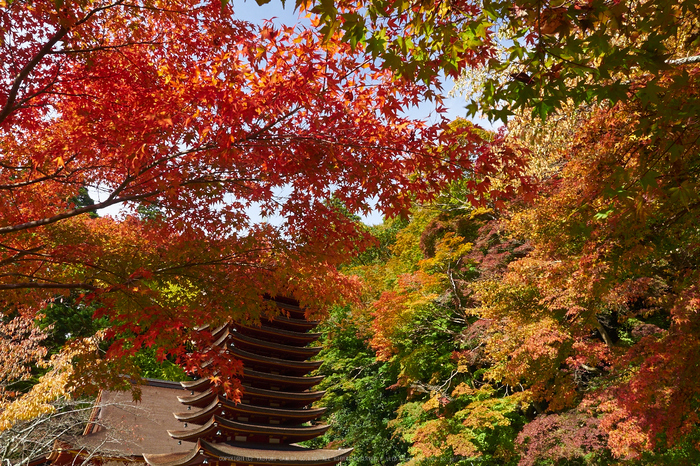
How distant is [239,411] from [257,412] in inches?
22.0

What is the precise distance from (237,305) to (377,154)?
8.05 ft

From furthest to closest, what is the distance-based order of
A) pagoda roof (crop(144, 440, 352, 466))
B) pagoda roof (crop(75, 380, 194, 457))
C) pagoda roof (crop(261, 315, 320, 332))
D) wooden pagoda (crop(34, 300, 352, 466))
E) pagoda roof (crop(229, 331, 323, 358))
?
pagoda roof (crop(261, 315, 320, 332))
pagoda roof (crop(229, 331, 323, 358))
wooden pagoda (crop(34, 300, 352, 466))
pagoda roof (crop(144, 440, 352, 466))
pagoda roof (crop(75, 380, 194, 457))

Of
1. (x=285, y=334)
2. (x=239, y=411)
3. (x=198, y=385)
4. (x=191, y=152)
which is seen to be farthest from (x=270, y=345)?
(x=191, y=152)

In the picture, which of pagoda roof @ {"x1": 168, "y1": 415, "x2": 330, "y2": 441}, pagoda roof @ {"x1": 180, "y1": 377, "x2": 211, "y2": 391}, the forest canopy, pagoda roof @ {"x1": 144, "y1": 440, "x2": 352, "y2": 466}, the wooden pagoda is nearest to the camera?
the forest canopy

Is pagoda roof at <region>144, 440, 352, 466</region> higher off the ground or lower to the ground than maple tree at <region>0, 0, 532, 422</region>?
lower

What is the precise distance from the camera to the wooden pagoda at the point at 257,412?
37.2 ft

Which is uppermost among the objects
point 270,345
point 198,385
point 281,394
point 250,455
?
point 270,345

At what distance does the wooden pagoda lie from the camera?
11336 millimetres

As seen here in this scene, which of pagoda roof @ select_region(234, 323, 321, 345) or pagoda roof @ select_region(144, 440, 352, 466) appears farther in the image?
pagoda roof @ select_region(234, 323, 321, 345)

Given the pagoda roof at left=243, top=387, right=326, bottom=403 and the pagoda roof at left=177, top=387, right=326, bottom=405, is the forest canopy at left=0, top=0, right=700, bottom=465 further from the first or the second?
the pagoda roof at left=243, top=387, right=326, bottom=403

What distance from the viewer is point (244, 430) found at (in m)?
11.8

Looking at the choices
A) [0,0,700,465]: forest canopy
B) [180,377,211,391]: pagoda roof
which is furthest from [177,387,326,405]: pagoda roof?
[0,0,700,465]: forest canopy

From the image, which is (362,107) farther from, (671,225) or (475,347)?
(475,347)

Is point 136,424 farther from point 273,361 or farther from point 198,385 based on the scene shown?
point 273,361
